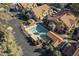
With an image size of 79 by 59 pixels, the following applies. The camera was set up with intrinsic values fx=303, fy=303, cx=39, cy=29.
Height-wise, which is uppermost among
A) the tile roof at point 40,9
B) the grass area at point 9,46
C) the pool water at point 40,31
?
the tile roof at point 40,9

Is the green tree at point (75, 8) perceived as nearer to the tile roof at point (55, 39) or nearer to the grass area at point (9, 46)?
the tile roof at point (55, 39)

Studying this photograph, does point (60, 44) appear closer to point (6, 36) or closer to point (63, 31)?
point (63, 31)

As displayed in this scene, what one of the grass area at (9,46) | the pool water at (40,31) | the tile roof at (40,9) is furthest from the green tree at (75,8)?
the grass area at (9,46)

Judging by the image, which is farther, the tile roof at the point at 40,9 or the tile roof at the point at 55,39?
the tile roof at the point at 40,9

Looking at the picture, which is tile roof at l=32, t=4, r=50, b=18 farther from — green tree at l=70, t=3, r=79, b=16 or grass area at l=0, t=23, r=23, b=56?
grass area at l=0, t=23, r=23, b=56

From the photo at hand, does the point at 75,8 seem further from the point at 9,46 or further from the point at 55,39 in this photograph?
the point at 9,46

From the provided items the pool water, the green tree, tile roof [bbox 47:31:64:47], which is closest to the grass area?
the pool water
